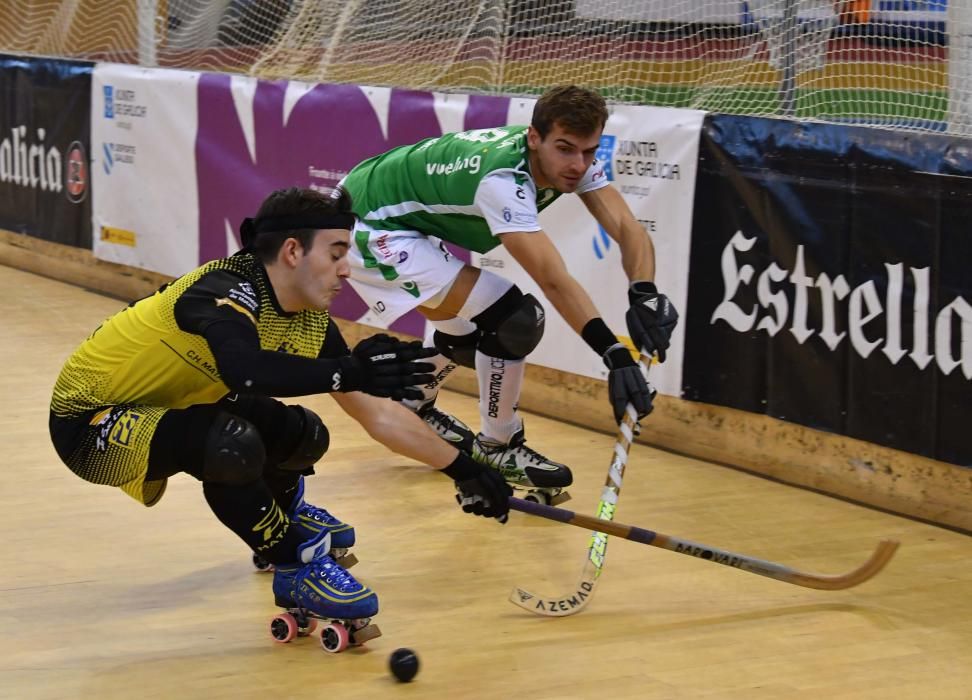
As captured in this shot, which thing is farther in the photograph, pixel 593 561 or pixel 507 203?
pixel 507 203

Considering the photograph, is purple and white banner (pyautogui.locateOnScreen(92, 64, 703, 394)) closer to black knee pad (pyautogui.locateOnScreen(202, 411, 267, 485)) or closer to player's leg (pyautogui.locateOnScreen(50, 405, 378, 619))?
player's leg (pyautogui.locateOnScreen(50, 405, 378, 619))

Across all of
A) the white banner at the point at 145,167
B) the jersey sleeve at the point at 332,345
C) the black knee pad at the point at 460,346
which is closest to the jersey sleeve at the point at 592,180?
the black knee pad at the point at 460,346

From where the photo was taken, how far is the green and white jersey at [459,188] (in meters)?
4.57

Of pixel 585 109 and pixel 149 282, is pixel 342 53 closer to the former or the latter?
pixel 149 282

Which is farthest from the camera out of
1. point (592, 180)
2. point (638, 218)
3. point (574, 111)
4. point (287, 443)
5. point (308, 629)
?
point (638, 218)

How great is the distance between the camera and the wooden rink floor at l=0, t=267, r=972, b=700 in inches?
136

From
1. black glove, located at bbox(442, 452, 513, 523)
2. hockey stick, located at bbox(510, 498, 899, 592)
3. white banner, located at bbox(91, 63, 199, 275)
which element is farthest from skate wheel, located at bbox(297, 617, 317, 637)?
white banner, located at bbox(91, 63, 199, 275)

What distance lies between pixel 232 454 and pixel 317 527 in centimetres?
62

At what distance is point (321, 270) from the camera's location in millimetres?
3568

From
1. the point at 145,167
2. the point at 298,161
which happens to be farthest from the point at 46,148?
the point at 298,161

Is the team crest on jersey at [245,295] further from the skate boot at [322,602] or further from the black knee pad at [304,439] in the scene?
the skate boot at [322,602]

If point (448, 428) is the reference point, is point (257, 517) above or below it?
above

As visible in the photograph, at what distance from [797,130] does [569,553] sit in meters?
1.86

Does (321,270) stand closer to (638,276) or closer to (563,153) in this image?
(563,153)
